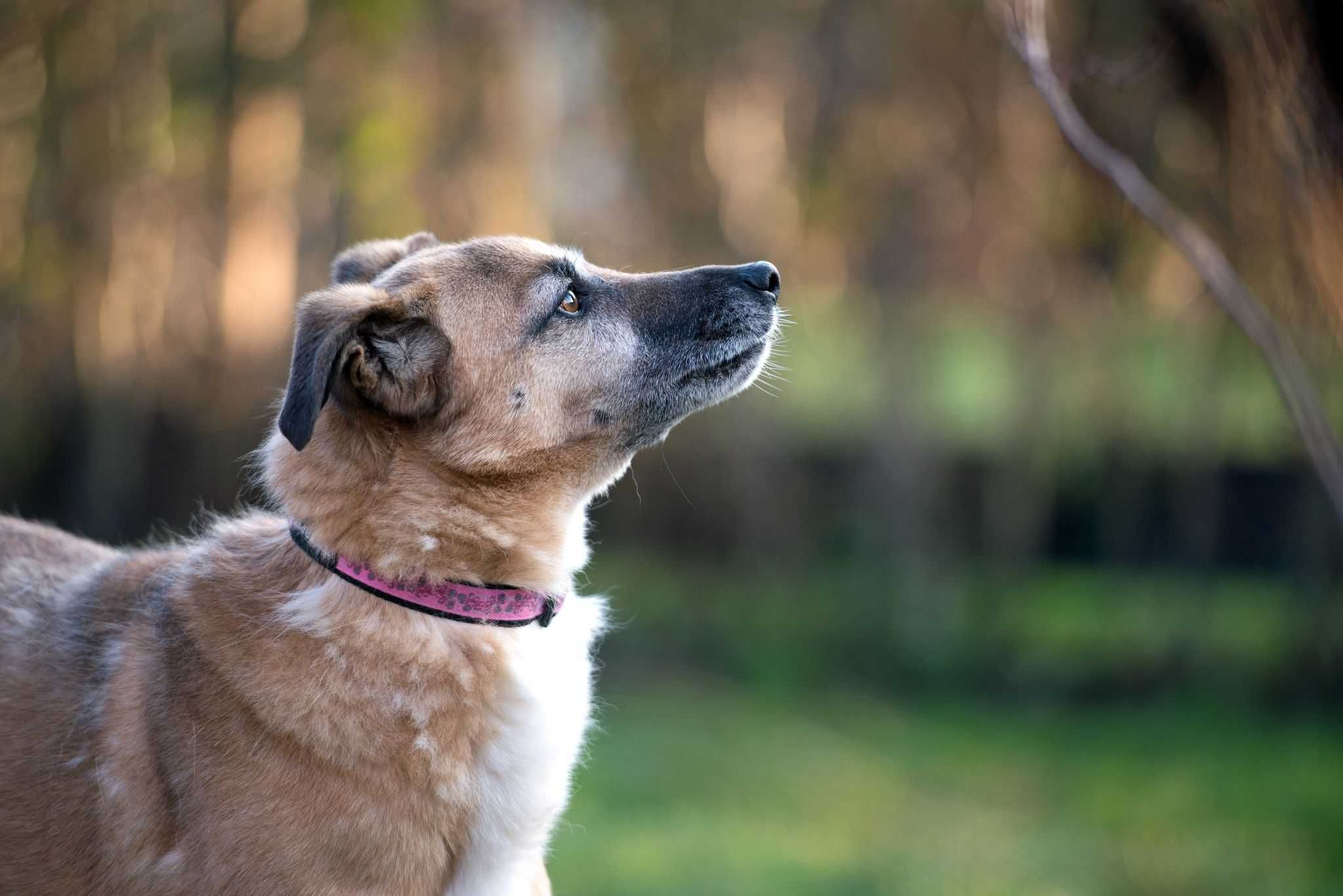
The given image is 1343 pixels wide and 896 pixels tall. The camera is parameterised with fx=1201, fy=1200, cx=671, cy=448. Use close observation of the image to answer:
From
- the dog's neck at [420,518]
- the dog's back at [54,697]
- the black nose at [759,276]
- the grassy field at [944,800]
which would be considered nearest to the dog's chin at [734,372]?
the black nose at [759,276]

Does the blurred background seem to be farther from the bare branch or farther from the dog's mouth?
the bare branch

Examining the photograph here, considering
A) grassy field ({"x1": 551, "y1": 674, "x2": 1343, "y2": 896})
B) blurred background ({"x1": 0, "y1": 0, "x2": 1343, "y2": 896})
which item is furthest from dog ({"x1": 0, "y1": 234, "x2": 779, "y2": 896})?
blurred background ({"x1": 0, "y1": 0, "x2": 1343, "y2": 896})

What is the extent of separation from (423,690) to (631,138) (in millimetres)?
7099

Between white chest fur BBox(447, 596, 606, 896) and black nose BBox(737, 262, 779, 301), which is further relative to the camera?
black nose BBox(737, 262, 779, 301)

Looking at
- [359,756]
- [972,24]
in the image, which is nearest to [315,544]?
[359,756]

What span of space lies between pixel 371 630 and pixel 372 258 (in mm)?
1423

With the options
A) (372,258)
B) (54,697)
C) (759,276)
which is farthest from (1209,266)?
(54,697)

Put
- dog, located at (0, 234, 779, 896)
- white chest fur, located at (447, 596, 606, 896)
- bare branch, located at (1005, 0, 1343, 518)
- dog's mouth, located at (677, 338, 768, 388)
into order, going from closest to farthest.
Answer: bare branch, located at (1005, 0, 1343, 518) → dog, located at (0, 234, 779, 896) → white chest fur, located at (447, 596, 606, 896) → dog's mouth, located at (677, 338, 768, 388)

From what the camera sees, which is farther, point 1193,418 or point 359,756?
point 1193,418

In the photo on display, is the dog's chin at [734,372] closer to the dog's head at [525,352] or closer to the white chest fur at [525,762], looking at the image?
the dog's head at [525,352]

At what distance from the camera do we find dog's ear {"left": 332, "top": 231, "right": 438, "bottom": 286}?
3893 millimetres

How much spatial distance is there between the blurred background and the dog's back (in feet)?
14.7

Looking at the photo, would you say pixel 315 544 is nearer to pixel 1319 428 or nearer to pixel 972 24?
pixel 1319 428

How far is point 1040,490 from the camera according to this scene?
A: 889 cm
